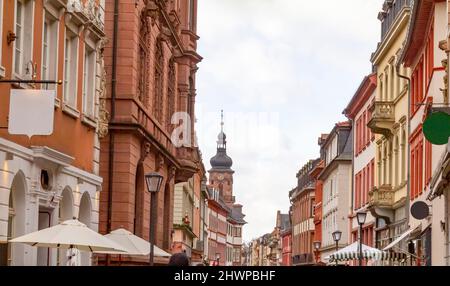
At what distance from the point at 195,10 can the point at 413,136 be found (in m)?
20.9

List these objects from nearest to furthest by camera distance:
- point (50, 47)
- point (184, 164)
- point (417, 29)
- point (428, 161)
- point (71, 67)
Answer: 1. point (50, 47)
2. point (71, 67)
3. point (428, 161)
4. point (417, 29)
5. point (184, 164)

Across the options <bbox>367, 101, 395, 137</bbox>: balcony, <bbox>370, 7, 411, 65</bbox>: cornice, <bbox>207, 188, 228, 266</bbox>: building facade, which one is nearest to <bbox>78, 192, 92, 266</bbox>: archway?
<bbox>370, 7, 411, 65</bbox>: cornice

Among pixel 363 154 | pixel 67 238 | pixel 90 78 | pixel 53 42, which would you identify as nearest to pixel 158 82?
pixel 90 78

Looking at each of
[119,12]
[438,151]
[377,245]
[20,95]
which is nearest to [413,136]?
[438,151]

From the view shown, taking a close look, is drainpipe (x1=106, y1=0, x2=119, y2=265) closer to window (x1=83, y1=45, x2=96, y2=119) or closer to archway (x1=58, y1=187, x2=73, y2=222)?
window (x1=83, y1=45, x2=96, y2=119)

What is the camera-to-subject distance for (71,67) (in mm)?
24875

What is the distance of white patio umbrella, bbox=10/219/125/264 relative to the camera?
54.7 feet

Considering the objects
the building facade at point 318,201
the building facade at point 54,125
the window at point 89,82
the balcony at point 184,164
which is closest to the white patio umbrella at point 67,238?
the building facade at point 54,125

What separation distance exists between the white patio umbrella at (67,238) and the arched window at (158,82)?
24602 mm

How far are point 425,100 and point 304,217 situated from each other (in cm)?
8144

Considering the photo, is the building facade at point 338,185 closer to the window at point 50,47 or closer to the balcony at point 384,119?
the balcony at point 384,119

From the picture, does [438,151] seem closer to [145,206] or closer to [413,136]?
[413,136]

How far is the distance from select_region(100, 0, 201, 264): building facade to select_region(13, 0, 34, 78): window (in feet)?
44.2

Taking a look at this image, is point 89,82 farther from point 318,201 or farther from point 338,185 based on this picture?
point 318,201
